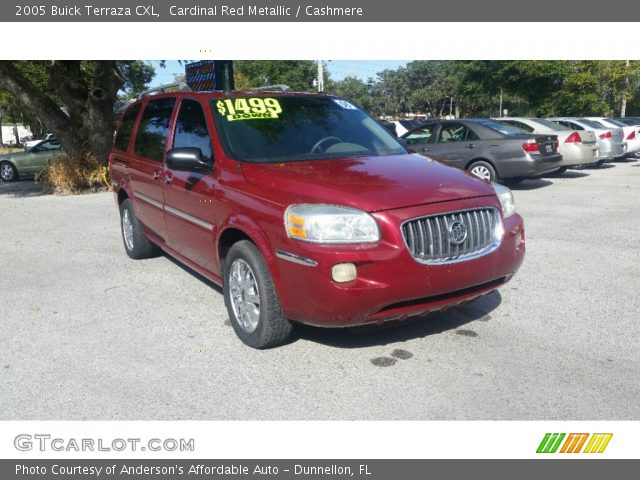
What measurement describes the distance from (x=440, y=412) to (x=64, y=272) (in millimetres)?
4747

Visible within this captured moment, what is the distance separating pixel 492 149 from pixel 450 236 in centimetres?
869

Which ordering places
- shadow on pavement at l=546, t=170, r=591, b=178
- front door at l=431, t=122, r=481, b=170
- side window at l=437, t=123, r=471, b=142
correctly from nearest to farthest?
front door at l=431, t=122, r=481, b=170
side window at l=437, t=123, r=471, b=142
shadow on pavement at l=546, t=170, r=591, b=178

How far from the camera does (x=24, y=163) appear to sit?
1823 centimetres

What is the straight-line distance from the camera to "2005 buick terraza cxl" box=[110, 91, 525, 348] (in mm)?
3512

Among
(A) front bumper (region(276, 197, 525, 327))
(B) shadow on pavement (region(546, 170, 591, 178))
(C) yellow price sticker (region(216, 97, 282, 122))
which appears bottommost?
(B) shadow on pavement (region(546, 170, 591, 178))

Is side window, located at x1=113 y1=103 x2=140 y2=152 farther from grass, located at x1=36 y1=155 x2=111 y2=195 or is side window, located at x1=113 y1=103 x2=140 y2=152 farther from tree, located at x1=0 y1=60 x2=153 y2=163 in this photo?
tree, located at x1=0 y1=60 x2=153 y2=163

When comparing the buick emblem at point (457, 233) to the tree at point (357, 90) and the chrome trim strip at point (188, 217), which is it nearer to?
the chrome trim strip at point (188, 217)

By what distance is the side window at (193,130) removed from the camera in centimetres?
466

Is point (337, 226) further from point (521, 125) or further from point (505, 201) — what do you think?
point (521, 125)

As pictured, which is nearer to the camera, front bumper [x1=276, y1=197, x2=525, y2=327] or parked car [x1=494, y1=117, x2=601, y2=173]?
front bumper [x1=276, y1=197, x2=525, y2=327]

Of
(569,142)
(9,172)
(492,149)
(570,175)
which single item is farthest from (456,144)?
(9,172)

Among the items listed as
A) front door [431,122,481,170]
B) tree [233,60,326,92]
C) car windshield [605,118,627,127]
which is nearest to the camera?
front door [431,122,481,170]

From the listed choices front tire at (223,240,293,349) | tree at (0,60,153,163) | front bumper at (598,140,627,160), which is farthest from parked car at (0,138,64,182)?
front bumper at (598,140,627,160)

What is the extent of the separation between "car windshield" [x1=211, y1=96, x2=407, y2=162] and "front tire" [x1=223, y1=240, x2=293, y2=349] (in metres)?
0.79
